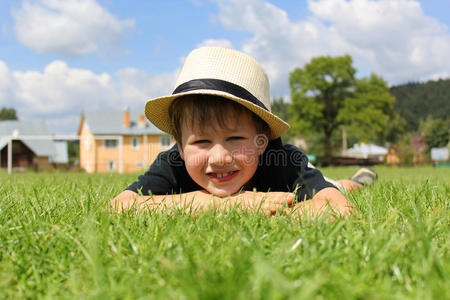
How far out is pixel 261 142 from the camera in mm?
2762

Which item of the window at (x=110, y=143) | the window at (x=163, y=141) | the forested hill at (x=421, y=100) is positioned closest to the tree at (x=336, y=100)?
the window at (x=163, y=141)

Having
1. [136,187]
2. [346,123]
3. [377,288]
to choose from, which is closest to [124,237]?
[377,288]

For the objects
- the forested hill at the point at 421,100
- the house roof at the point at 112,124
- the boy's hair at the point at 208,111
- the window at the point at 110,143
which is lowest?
the boy's hair at the point at 208,111

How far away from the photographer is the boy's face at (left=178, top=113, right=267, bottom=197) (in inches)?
95.1

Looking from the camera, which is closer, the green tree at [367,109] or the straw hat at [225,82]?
the straw hat at [225,82]

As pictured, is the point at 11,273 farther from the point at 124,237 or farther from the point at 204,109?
the point at 204,109

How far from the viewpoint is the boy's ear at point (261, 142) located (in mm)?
2675

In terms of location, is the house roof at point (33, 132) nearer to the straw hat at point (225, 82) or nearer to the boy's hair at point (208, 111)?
the straw hat at point (225, 82)

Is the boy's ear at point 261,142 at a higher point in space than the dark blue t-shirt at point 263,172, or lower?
higher

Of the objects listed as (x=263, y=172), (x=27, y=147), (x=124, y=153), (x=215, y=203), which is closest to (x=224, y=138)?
(x=215, y=203)

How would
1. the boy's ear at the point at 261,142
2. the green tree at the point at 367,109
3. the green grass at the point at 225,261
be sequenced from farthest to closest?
the green tree at the point at 367,109
the boy's ear at the point at 261,142
the green grass at the point at 225,261

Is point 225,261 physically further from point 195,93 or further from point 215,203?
point 195,93

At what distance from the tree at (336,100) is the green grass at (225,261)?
3856 centimetres

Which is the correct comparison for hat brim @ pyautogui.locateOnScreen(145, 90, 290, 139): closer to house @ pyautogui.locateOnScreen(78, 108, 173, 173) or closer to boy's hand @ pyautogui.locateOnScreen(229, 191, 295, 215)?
boy's hand @ pyautogui.locateOnScreen(229, 191, 295, 215)
